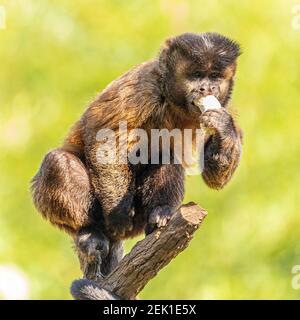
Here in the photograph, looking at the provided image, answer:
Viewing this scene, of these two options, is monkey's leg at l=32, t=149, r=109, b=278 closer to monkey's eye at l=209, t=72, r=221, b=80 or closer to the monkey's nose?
the monkey's nose

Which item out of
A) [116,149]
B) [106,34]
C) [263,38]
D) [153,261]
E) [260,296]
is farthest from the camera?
[106,34]

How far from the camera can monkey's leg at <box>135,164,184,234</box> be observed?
9586 mm

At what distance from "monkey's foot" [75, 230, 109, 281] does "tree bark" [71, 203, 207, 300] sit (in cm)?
39

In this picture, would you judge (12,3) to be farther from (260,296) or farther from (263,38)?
(260,296)

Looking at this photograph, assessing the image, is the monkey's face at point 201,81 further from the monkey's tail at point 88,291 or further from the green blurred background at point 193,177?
the green blurred background at point 193,177

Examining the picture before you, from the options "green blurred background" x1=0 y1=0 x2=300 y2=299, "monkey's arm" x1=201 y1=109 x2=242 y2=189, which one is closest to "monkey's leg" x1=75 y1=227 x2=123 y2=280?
"monkey's arm" x1=201 y1=109 x2=242 y2=189

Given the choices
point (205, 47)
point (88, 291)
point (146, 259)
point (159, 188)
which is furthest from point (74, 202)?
point (205, 47)

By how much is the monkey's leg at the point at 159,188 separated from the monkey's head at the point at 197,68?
702 millimetres

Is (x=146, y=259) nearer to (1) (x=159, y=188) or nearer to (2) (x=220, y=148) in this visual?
(1) (x=159, y=188)

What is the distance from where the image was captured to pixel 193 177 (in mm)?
13359

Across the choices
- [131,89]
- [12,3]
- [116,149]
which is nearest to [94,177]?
[116,149]

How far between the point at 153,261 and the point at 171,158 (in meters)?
1.45

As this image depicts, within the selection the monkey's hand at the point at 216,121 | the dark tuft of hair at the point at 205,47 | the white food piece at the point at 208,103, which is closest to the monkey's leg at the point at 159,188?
the white food piece at the point at 208,103

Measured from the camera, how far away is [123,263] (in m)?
8.84
